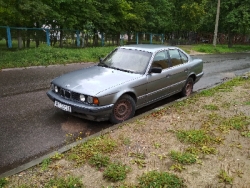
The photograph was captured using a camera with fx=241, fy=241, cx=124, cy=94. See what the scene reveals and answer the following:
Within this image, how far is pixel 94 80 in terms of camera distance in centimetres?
516

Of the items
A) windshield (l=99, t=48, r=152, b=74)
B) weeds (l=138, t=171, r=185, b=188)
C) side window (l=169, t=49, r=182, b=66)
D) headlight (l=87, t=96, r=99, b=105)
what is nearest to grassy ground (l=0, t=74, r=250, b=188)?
weeds (l=138, t=171, r=185, b=188)

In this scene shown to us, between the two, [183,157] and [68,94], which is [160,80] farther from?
[183,157]

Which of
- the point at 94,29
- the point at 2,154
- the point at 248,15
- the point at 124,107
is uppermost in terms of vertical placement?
the point at 248,15

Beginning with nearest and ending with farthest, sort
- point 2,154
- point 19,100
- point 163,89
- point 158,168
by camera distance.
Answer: point 158,168 → point 2,154 → point 163,89 → point 19,100

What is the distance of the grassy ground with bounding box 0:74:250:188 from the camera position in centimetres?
322

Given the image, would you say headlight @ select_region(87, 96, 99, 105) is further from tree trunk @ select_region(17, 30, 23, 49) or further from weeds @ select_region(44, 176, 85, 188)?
tree trunk @ select_region(17, 30, 23, 49)

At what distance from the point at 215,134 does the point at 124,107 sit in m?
1.94

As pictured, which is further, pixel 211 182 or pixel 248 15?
pixel 248 15

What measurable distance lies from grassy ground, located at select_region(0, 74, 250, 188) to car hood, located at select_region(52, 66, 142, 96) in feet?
2.96

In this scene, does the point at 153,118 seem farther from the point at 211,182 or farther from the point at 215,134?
the point at 211,182

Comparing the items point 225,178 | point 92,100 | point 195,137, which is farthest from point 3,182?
point 195,137

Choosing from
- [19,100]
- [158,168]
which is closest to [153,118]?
[158,168]

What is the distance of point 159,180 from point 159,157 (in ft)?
2.15

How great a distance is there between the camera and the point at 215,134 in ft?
15.5
